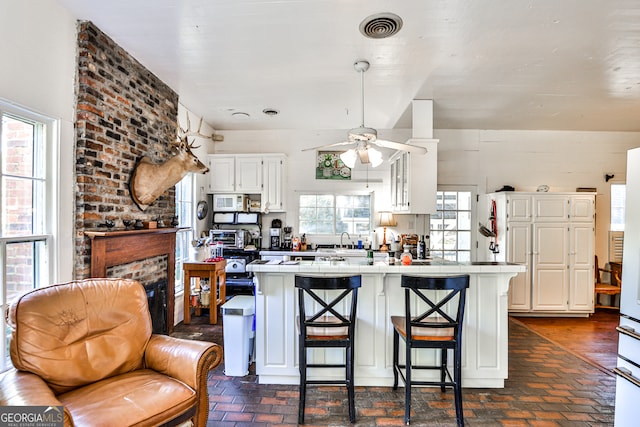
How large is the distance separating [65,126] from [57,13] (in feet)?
2.60

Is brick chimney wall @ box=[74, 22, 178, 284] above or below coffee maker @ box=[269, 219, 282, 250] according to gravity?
above

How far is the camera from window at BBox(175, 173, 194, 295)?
4617 mm

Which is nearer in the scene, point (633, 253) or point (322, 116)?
point (633, 253)

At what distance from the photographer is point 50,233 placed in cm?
237

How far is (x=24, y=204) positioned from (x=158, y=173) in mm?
1235

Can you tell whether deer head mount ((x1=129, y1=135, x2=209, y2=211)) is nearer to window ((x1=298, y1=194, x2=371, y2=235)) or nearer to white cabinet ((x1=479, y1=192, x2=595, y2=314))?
window ((x1=298, y1=194, x2=371, y2=235))

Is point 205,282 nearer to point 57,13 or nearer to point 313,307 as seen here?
point 313,307

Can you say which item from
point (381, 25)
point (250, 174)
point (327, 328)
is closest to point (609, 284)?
point (327, 328)

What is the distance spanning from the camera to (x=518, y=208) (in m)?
4.91

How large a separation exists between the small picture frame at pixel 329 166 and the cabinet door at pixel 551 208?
2964 millimetres

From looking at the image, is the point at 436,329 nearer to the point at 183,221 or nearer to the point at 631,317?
the point at 631,317

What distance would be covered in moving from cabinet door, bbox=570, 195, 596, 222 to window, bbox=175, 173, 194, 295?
561 centimetres

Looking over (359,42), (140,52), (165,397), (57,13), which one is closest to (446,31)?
(359,42)

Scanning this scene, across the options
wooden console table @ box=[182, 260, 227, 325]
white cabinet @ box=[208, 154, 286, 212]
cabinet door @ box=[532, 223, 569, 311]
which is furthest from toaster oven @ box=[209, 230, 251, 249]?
cabinet door @ box=[532, 223, 569, 311]
